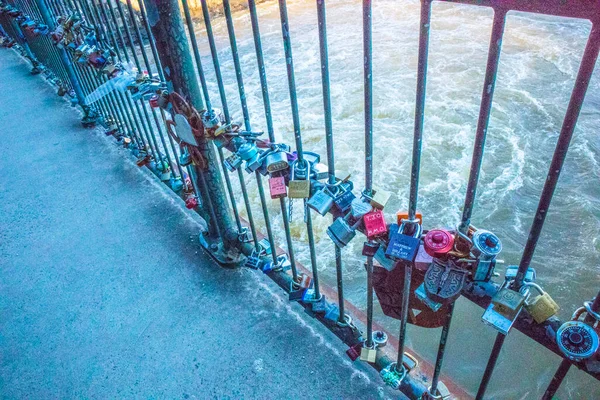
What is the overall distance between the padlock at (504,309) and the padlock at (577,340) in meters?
0.10

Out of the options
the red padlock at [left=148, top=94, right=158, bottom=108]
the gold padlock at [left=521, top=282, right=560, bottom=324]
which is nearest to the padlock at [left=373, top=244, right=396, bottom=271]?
the gold padlock at [left=521, top=282, right=560, bottom=324]

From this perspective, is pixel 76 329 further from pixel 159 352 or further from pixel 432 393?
pixel 432 393

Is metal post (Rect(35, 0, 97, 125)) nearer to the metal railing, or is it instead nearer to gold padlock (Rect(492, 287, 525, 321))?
the metal railing

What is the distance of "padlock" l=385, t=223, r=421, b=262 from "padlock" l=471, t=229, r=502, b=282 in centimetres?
16

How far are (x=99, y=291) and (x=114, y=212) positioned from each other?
2.27 ft

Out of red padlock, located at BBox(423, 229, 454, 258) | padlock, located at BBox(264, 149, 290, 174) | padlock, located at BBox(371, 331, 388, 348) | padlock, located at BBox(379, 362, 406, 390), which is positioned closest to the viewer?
red padlock, located at BBox(423, 229, 454, 258)

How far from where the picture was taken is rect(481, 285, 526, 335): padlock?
1045 mm

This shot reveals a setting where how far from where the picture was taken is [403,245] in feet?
3.95

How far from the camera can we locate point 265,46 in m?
10.6

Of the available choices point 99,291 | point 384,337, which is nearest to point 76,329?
point 99,291

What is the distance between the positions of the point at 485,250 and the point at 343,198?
0.47m

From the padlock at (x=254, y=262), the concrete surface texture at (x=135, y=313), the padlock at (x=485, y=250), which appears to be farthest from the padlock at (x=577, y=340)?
the padlock at (x=254, y=262)

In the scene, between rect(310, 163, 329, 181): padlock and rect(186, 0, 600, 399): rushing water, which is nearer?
rect(310, 163, 329, 181): padlock

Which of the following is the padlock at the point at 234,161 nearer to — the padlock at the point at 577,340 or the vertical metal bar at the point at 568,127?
the vertical metal bar at the point at 568,127
